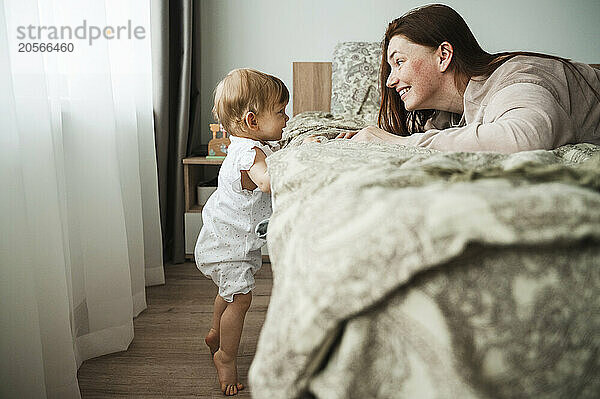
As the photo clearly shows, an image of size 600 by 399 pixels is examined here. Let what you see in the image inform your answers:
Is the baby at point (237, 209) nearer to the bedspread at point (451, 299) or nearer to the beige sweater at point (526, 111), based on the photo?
the beige sweater at point (526, 111)

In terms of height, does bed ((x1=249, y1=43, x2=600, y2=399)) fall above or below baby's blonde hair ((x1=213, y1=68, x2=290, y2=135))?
below

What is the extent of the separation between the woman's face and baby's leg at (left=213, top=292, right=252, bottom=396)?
2.64ft

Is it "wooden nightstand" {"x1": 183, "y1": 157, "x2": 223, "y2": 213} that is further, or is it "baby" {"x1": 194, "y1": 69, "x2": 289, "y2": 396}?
"wooden nightstand" {"x1": 183, "y1": 157, "x2": 223, "y2": 213}

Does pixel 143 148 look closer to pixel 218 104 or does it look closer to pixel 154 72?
pixel 154 72

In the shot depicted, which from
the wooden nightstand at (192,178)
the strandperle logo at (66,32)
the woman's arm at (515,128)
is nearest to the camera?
the woman's arm at (515,128)

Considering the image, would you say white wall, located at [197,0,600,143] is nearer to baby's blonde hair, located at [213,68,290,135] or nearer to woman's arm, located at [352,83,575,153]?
baby's blonde hair, located at [213,68,290,135]

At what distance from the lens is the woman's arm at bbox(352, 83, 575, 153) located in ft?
3.53

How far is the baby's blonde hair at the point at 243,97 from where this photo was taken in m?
1.43

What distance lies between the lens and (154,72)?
2.43m

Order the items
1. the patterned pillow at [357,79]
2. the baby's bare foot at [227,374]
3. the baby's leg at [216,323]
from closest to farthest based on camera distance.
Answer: the baby's bare foot at [227,374] → the baby's leg at [216,323] → the patterned pillow at [357,79]

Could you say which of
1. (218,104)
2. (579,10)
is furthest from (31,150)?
(579,10)

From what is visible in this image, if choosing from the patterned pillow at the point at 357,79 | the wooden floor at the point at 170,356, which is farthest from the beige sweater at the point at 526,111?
the patterned pillow at the point at 357,79

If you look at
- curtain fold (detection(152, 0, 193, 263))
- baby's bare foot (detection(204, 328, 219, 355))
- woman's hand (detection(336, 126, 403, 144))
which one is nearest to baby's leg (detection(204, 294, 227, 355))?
baby's bare foot (detection(204, 328, 219, 355))

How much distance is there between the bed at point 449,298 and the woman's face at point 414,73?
45.3 inches
